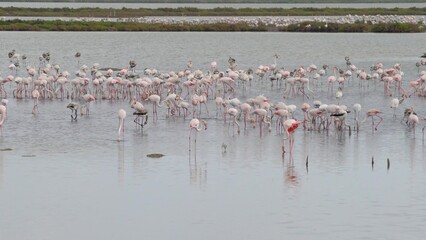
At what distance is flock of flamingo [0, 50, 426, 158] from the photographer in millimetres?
20109

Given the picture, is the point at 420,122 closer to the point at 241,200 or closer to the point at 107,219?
the point at 241,200

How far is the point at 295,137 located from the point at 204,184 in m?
4.67

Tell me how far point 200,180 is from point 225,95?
11112mm

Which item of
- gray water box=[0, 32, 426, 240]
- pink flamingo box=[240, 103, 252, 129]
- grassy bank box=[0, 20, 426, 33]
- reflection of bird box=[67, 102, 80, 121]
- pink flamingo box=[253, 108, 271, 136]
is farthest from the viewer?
grassy bank box=[0, 20, 426, 33]

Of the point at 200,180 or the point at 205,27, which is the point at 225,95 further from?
the point at 205,27

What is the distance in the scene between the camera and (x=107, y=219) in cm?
1276

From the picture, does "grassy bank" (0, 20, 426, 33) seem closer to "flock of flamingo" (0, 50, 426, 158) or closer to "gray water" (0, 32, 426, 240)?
"flock of flamingo" (0, 50, 426, 158)

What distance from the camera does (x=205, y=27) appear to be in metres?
60.7

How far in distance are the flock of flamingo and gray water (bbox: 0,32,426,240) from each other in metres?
0.31

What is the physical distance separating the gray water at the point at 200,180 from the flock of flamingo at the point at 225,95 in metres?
0.31

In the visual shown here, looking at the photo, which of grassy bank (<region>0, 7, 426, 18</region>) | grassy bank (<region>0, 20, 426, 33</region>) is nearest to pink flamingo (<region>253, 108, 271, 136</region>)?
grassy bank (<region>0, 20, 426, 33</region>)

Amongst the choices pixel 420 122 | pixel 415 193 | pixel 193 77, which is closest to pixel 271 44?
pixel 193 77

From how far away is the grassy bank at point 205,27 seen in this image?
58.2 meters

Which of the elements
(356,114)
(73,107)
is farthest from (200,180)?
(73,107)
